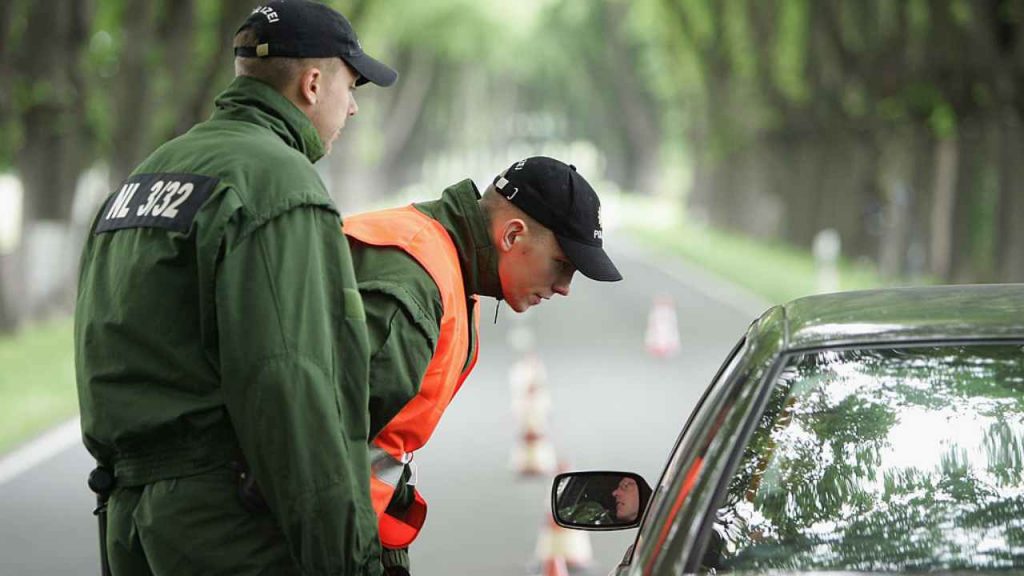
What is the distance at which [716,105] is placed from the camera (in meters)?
52.8

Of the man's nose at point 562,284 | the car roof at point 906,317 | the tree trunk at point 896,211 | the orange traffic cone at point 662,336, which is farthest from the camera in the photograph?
the tree trunk at point 896,211

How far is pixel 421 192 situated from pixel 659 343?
2985 inches

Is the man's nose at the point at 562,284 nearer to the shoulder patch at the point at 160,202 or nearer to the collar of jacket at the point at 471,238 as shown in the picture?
the collar of jacket at the point at 471,238

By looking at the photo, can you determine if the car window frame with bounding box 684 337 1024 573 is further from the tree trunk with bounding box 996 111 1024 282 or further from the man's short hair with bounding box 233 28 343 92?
the tree trunk with bounding box 996 111 1024 282

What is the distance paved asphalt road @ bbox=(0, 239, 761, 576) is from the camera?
9.55 m

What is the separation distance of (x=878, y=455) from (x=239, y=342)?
1.20m

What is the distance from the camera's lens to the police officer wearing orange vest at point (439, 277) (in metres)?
3.69

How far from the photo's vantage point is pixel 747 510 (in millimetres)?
3398

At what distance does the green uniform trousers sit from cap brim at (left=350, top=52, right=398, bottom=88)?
2.90 ft

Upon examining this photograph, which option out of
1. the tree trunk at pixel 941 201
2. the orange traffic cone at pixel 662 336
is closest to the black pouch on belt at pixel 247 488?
the orange traffic cone at pixel 662 336

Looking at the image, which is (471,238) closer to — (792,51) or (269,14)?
(269,14)

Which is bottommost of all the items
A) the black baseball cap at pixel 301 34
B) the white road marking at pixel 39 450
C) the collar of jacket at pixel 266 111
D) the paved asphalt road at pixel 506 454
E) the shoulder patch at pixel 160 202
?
the paved asphalt road at pixel 506 454

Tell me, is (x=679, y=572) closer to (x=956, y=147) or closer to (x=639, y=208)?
(x=956, y=147)

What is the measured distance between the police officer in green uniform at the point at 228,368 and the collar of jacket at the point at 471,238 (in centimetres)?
51
